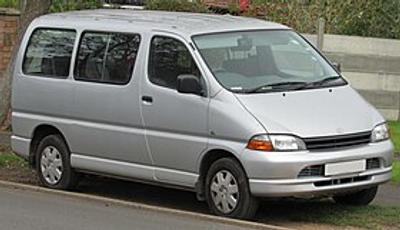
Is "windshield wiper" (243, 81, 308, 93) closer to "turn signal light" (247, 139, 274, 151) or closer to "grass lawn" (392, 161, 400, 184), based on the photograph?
"turn signal light" (247, 139, 274, 151)

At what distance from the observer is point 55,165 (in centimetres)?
1216

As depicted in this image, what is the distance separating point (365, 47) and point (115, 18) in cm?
699

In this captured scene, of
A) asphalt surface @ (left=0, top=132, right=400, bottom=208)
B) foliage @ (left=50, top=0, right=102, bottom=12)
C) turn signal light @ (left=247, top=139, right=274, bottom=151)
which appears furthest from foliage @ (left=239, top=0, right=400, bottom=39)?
turn signal light @ (left=247, top=139, right=274, bottom=151)

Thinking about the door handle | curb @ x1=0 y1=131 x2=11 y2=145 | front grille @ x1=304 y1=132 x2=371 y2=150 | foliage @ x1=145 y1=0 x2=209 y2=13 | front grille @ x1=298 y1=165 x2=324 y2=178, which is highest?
the door handle

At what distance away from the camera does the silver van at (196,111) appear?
9758 millimetres

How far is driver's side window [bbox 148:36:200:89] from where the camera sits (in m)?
10.7

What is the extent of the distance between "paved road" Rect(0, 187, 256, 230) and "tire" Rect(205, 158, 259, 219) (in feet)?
0.74

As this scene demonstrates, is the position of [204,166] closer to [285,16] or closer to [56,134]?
[56,134]

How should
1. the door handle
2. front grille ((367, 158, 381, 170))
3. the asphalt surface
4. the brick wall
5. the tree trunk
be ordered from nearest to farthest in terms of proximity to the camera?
front grille ((367, 158, 381, 170)) → the door handle → the asphalt surface → the tree trunk → the brick wall

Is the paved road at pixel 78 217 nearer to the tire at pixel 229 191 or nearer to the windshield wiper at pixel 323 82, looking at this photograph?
the tire at pixel 229 191

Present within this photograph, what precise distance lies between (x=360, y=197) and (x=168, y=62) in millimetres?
2395

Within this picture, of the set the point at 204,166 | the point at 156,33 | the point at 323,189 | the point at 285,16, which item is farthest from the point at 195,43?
the point at 285,16

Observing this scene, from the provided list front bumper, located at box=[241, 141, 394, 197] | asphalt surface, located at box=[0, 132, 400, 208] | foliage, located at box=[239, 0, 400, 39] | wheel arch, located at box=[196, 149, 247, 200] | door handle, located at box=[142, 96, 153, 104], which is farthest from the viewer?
foliage, located at box=[239, 0, 400, 39]

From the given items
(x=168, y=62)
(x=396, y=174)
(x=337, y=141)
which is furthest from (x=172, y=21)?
(x=396, y=174)
